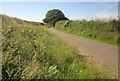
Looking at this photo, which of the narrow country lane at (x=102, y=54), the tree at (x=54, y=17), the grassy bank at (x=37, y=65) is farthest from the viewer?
the tree at (x=54, y=17)

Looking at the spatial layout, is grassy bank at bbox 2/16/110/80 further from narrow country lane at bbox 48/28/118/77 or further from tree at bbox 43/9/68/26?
tree at bbox 43/9/68/26

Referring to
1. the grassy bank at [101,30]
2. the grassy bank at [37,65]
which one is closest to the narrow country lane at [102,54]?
the grassy bank at [37,65]

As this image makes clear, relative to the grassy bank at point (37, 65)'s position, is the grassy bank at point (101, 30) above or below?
below

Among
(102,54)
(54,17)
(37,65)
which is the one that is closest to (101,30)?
(102,54)

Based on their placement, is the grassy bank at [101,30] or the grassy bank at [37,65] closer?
Answer: the grassy bank at [37,65]

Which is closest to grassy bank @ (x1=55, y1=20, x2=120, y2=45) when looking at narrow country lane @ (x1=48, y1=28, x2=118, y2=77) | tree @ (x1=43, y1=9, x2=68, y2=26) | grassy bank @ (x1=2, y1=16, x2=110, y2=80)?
narrow country lane @ (x1=48, y1=28, x2=118, y2=77)

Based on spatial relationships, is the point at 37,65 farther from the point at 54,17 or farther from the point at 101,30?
the point at 54,17

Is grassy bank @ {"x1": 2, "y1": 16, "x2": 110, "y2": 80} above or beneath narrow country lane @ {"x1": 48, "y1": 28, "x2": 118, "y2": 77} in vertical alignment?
above

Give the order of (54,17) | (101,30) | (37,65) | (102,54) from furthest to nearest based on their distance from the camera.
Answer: (54,17), (101,30), (102,54), (37,65)

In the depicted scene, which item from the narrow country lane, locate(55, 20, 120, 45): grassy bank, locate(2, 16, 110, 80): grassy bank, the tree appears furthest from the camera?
the tree

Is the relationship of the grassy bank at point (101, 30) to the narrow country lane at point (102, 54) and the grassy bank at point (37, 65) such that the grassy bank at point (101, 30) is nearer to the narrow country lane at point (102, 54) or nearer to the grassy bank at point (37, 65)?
the narrow country lane at point (102, 54)

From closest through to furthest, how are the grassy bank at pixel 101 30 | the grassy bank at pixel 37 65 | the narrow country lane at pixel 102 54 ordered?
1. the grassy bank at pixel 37 65
2. the narrow country lane at pixel 102 54
3. the grassy bank at pixel 101 30

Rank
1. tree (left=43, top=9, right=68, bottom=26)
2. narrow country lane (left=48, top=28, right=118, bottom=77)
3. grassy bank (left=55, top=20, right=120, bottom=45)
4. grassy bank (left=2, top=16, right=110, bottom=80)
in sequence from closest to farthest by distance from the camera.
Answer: grassy bank (left=2, top=16, right=110, bottom=80), narrow country lane (left=48, top=28, right=118, bottom=77), grassy bank (left=55, top=20, right=120, bottom=45), tree (left=43, top=9, right=68, bottom=26)

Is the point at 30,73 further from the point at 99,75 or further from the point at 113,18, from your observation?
the point at 113,18
